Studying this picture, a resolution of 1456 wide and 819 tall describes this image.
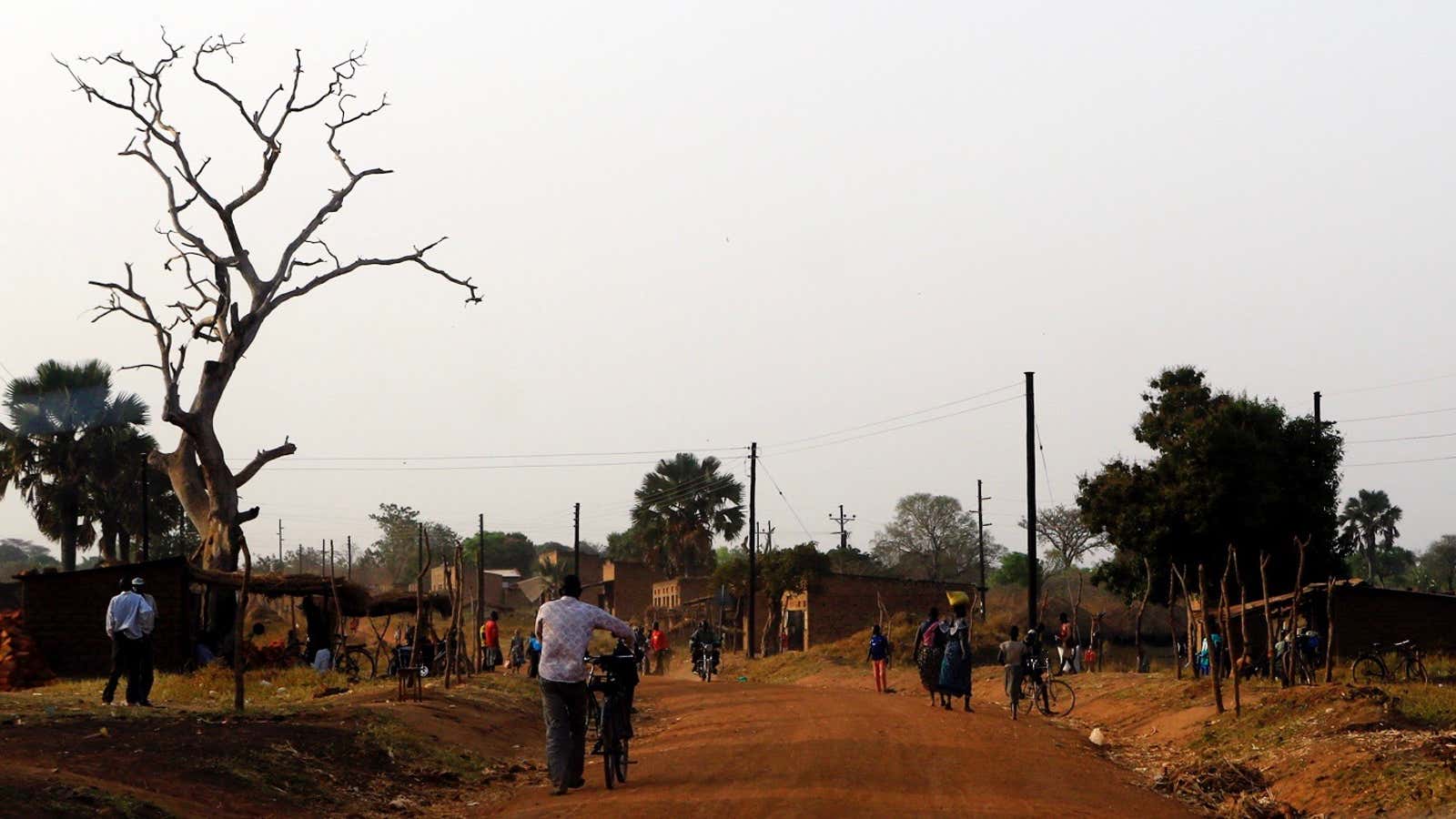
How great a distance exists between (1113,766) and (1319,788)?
3533mm

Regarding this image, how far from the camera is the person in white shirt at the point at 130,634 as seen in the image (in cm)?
1817

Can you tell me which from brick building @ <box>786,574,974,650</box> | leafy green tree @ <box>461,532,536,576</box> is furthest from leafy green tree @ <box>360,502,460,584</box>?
brick building @ <box>786,574,974,650</box>

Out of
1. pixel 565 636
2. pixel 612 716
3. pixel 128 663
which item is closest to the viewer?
pixel 565 636

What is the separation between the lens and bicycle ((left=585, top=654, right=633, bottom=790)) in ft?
42.7

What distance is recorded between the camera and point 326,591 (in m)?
31.1

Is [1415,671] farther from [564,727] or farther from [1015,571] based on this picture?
[1015,571]

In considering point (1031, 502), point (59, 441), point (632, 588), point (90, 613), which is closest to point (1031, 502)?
point (1031, 502)

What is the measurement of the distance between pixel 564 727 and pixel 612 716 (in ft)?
1.58

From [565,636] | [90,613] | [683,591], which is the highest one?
[565,636]

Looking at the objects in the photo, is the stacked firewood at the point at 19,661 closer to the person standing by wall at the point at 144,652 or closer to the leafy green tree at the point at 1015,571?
the person standing by wall at the point at 144,652

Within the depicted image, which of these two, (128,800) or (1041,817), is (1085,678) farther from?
(128,800)

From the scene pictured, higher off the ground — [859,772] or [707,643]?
[859,772]

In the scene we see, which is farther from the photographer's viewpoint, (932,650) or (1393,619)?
(1393,619)

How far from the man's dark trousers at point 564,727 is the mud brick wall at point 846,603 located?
47.4 meters
